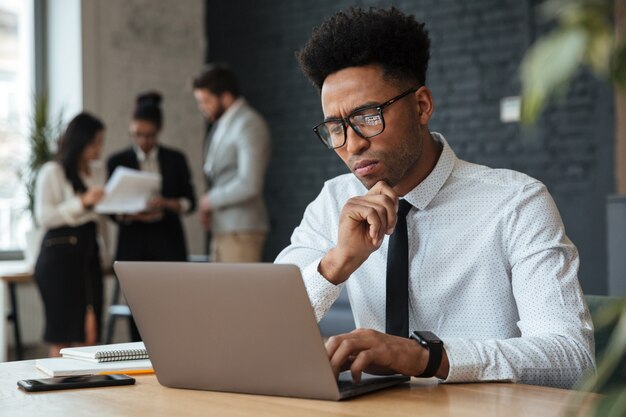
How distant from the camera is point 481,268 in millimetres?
1546

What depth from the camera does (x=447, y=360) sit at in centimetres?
121

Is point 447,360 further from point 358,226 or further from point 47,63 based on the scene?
point 47,63

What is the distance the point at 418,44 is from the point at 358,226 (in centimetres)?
45

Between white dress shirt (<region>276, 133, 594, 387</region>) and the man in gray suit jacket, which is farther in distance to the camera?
the man in gray suit jacket

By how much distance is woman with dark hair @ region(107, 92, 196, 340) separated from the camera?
15.0 ft

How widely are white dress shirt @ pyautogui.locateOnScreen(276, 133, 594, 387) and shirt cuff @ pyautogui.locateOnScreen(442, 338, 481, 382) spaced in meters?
0.09

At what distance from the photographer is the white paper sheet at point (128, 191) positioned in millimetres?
4328

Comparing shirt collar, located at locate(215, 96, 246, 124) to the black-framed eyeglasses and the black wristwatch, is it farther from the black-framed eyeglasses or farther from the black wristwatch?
the black wristwatch

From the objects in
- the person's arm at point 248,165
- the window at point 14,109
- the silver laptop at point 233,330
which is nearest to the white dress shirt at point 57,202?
the person's arm at point 248,165

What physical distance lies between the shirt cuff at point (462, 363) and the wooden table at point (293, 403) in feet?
0.04

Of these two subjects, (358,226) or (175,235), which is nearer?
(358,226)

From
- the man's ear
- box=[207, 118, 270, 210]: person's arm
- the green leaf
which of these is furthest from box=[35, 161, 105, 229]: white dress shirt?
the green leaf

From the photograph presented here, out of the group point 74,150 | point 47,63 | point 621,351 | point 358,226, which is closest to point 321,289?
point 358,226

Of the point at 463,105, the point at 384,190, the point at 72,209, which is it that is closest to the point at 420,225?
the point at 384,190
